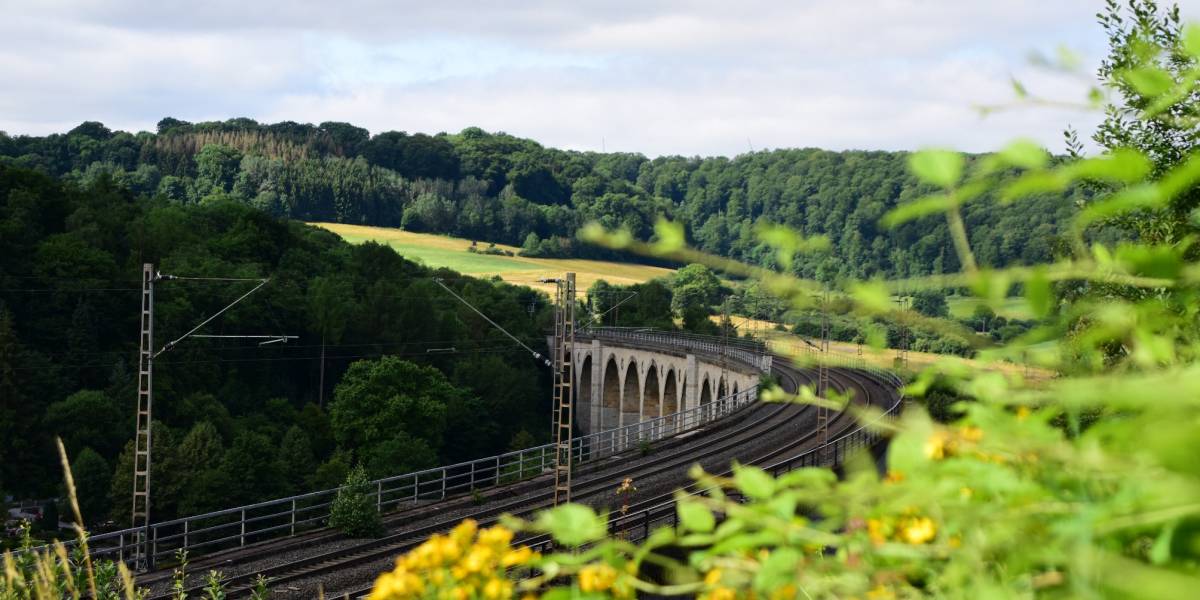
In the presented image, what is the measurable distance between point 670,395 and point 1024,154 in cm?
8422

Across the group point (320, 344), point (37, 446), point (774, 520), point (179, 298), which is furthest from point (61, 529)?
point (774, 520)

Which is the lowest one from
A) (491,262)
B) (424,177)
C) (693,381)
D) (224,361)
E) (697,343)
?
(693,381)

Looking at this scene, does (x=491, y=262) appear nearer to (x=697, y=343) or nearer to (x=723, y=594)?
(x=697, y=343)

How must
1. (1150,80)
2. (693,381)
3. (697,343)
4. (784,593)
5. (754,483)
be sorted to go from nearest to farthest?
(1150,80)
(754,483)
(784,593)
(693,381)
(697,343)

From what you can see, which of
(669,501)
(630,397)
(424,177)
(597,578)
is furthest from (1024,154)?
(424,177)

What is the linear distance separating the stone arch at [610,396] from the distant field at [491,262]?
591 inches

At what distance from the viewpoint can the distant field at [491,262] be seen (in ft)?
388

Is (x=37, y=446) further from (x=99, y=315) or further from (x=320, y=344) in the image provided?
(x=320, y=344)

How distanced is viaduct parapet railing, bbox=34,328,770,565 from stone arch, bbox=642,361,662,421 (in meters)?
2.18

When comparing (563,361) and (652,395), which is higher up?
(563,361)

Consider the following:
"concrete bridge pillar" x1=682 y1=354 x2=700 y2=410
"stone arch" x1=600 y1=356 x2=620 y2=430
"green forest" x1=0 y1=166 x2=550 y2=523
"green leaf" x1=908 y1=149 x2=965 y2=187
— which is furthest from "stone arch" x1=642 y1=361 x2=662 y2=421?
"green leaf" x1=908 y1=149 x2=965 y2=187

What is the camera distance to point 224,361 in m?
63.5

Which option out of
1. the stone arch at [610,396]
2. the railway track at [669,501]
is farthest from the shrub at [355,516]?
the stone arch at [610,396]

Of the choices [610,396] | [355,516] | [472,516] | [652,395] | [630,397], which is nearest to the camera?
[355,516]
